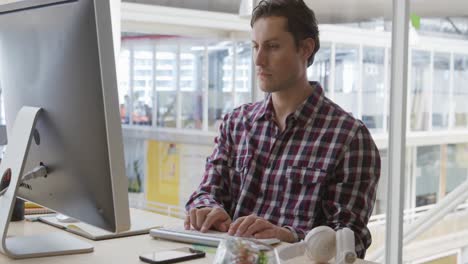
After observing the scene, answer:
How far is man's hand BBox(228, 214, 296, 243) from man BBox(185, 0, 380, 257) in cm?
10

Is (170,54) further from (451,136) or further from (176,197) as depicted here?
(451,136)

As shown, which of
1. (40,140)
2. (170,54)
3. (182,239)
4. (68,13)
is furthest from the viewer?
(170,54)

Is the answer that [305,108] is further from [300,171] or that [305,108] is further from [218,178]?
[218,178]

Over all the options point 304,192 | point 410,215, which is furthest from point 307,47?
point 410,215

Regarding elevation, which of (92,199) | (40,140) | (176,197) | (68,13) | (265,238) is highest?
(68,13)

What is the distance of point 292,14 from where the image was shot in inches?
85.9

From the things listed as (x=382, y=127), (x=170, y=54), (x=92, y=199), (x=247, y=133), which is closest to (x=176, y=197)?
(x=170, y=54)

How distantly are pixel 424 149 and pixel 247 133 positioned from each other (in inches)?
63.1

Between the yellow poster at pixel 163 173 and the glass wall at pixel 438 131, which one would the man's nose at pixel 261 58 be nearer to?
the glass wall at pixel 438 131

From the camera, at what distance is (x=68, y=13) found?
1.34 meters

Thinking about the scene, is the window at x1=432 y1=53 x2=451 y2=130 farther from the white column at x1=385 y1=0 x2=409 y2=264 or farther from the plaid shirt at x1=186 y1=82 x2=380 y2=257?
the plaid shirt at x1=186 y1=82 x2=380 y2=257

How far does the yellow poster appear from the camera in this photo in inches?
194

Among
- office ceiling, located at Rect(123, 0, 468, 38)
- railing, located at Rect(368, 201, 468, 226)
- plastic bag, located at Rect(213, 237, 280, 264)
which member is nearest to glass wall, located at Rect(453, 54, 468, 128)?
office ceiling, located at Rect(123, 0, 468, 38)

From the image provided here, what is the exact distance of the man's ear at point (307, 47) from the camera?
222cm
